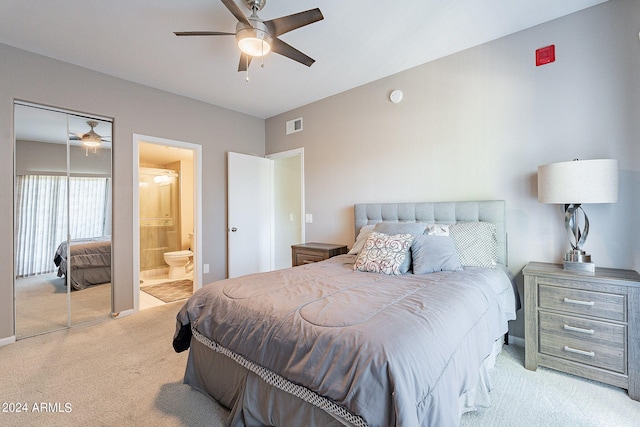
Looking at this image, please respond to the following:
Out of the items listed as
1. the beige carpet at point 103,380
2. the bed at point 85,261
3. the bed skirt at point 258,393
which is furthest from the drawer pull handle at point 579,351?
the bed at point 85,261

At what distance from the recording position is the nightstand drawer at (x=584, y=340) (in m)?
1.85

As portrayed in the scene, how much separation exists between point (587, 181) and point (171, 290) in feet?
17.0

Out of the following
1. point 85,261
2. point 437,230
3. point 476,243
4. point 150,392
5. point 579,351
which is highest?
point 437,230

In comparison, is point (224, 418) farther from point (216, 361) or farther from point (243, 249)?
point (243, 249)

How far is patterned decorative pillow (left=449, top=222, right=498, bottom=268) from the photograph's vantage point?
7.84 ft

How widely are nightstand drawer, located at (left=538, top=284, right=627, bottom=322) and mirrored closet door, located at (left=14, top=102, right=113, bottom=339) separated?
4.32m

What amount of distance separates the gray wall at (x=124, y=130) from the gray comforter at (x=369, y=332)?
7.25 feet

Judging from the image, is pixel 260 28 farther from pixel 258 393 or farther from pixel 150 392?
pixel 150 392

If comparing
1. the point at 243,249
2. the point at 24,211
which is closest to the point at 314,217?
the point at 243,249

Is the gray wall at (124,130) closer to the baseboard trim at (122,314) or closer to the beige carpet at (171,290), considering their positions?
the baseboard trim at (122,314)

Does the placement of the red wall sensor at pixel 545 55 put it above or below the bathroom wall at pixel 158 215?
above

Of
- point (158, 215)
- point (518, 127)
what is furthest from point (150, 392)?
point (158, 215)

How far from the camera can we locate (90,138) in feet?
10.6

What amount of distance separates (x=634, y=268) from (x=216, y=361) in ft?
10.0
